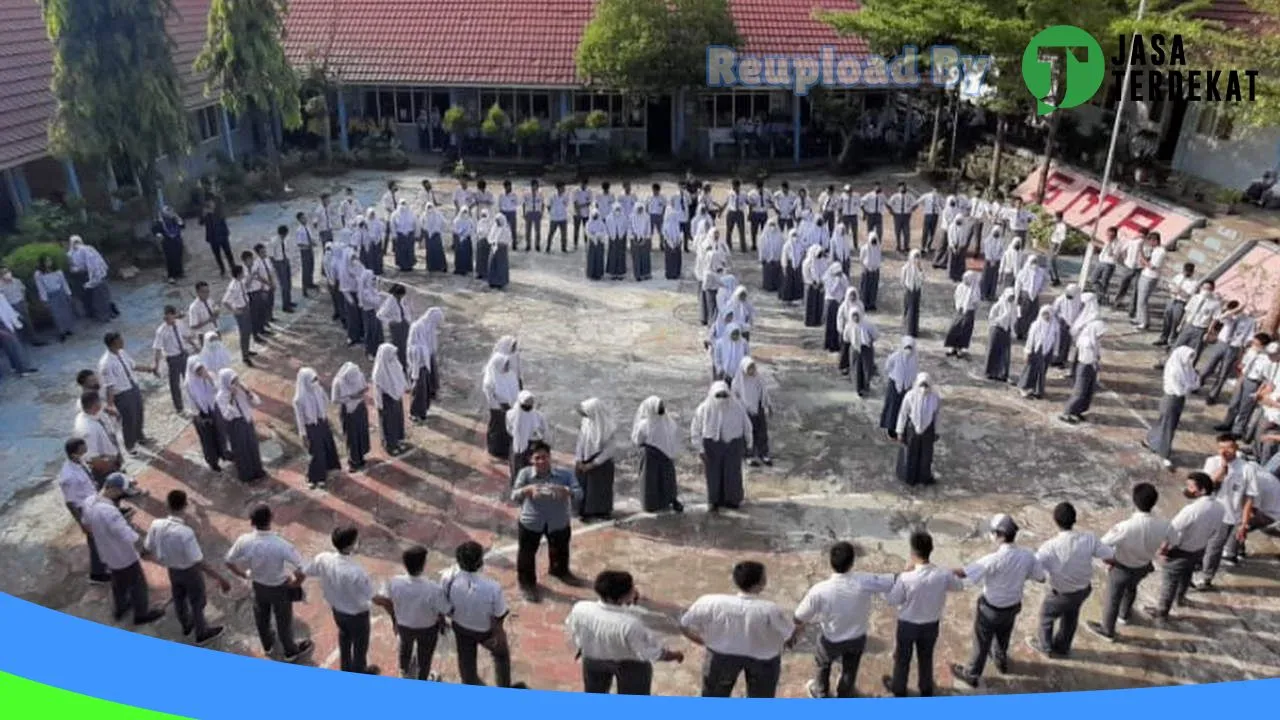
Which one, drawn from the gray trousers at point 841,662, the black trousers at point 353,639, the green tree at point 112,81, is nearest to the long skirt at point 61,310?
the green tree at point 112,81

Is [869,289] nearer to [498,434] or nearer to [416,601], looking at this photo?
[498,434]

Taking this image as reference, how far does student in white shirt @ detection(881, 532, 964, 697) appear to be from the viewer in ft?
18.7

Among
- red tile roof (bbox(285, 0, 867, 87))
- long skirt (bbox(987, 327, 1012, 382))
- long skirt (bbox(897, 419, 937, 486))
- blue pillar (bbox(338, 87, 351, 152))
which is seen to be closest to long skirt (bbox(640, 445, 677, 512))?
long skirt (bbox(897, 419, 937, 486))

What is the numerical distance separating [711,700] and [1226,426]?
869 centimetres

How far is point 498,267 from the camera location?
1405 cm

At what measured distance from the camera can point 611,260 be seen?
14625 mm

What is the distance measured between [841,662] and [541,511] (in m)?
2.36

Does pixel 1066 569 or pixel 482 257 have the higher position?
pixel 482 257

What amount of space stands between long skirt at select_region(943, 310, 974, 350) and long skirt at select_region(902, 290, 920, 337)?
23.5 inches

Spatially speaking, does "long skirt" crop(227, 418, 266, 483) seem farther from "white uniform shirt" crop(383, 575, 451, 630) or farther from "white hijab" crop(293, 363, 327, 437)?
"white uniform shirt" crop(383, 575, 451, 630)

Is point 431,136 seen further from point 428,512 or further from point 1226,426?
point 1226,426

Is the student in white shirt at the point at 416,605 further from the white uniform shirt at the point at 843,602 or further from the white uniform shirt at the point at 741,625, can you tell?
the white uniform shirt at the point at 843,602

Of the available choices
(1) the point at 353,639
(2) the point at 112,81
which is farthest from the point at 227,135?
(1) the point at 353,639

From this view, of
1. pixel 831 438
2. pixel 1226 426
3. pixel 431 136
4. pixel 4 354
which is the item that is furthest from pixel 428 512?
pixel 431 136
